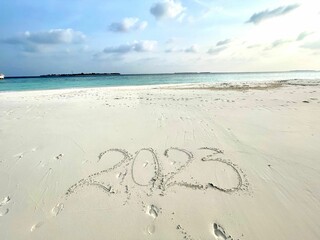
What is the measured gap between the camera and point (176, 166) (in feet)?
15.8

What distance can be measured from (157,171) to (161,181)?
38cm

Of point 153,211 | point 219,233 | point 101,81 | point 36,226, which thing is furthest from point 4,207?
point 101,81

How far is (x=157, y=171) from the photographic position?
4.64m

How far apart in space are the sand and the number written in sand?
0.02 metres

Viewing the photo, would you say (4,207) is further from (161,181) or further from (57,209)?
(161,181)

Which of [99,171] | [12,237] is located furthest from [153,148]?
[12,237]

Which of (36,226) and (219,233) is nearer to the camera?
(219,233)

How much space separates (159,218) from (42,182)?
2.34 m

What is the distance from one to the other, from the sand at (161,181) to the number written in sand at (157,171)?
0.07 feet

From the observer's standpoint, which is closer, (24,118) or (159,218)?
(159,218)

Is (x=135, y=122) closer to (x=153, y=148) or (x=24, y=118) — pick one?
(x=153, y=148)

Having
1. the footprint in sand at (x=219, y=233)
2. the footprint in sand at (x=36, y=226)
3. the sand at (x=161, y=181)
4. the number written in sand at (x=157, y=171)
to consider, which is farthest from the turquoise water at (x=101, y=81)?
the footprint in sand at (x=219, y=233)

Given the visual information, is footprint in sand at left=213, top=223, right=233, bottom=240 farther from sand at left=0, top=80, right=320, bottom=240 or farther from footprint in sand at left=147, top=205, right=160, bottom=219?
footprint in sand at left=147, top=205, right=160, bottom=219

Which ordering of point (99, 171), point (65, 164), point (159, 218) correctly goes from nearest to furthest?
point (159, 218) → point (99, 171) → point (65, 164)
